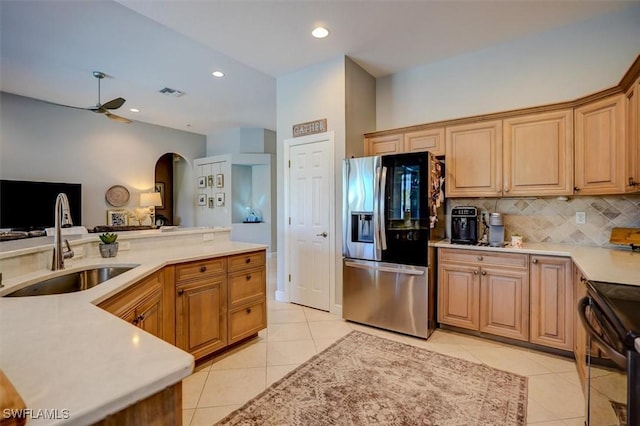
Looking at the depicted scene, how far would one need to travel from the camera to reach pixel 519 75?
3.11 m

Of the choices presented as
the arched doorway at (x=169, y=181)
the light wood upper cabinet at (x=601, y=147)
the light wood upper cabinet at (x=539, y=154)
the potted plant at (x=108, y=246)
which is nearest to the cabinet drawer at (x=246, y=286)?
the potted plant at (x=108, y=246)

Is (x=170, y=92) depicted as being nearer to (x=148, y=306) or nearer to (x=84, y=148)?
(x=84, y=148)

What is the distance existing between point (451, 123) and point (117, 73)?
4.44 m

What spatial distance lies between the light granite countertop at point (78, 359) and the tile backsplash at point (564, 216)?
333cm

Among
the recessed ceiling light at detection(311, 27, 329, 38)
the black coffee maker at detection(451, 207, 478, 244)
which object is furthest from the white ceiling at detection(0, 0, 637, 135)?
the black coffee maker at detection(451, 207, 478, 244)

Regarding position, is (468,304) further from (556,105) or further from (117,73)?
(117,73)

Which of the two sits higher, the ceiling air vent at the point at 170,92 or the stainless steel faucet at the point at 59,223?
the ceiling air vent at the point at 170,92

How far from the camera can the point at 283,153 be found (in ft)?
12.9

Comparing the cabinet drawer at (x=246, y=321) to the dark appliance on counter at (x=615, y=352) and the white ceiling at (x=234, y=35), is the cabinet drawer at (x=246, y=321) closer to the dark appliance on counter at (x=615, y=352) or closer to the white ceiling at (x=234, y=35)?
the dark appliance on counter at (x=615, y=352)

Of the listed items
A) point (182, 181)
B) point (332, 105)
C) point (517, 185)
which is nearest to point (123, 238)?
point (332, 105)

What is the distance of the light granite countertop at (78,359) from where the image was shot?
60cm

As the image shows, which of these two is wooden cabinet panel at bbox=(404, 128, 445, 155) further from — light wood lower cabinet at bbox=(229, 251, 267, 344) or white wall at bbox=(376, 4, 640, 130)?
light wood lower cabinet at bbox=(229, 251, 267, 344)

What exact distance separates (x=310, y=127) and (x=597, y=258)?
2936 millimetres

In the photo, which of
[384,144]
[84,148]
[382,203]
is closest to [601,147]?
[382,203]
